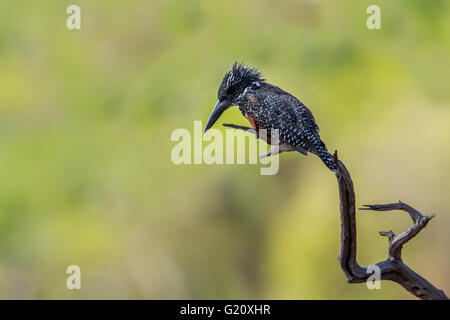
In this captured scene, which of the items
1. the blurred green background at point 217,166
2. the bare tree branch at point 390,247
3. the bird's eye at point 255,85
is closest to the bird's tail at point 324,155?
the bare tree branch at point 390,247

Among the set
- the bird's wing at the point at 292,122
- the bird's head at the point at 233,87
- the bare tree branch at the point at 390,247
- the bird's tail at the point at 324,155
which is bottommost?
the bare tree branch at the point at 390,247

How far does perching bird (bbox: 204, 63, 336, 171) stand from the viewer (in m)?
5.09

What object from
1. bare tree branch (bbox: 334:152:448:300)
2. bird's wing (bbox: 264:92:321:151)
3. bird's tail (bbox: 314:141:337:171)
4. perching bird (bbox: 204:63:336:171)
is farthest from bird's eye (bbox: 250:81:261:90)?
bare tree branch (bbox: 334:152:448:300)

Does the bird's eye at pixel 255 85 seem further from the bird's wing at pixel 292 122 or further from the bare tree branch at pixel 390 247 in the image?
the bare tree branch at pixel 390 247

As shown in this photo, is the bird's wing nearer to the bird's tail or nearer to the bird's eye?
the bird's tail

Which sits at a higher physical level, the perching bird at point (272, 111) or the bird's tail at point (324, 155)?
the perching bird at point (272, 111)

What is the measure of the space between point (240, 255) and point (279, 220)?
55.6 inches

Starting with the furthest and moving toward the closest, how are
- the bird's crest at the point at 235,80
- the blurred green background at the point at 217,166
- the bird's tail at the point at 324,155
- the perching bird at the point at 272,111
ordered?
the blurred green background at the point at 217,166
the bird's crest at the point at 235,80
the perching bird at the point at 272,111
the bird's tail at the point at 324,155

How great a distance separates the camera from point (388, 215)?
12.9 meters

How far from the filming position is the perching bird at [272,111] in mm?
5086

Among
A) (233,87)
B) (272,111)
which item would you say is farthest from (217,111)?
(272,111)
